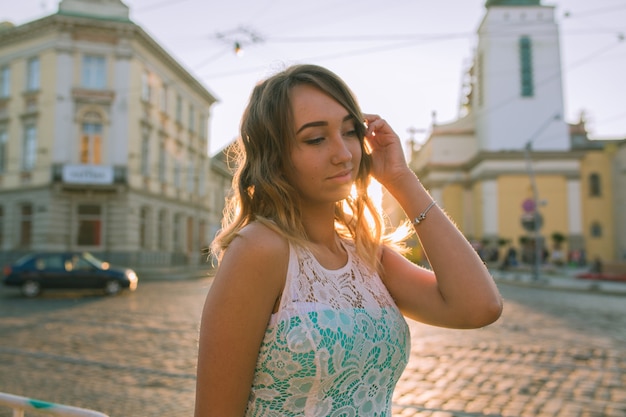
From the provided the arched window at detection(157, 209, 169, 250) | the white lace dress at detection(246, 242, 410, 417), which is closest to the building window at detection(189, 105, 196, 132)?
the arched window at detection(157, 209, 169, 250)

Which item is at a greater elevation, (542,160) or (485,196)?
(542,160)

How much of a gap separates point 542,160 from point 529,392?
4127 centimetres

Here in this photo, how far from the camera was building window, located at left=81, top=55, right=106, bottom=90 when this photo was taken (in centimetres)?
2791

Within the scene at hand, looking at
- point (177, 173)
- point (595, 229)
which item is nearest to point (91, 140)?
point (177, 173)

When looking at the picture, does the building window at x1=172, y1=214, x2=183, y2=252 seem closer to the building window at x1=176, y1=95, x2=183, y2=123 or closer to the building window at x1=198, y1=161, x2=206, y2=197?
the building window at x1=198, y1=161, x2=206, y2=197

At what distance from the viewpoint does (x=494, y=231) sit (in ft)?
142

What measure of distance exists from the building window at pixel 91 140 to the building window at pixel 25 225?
3.88 meters

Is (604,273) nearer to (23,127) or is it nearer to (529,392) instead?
(529,392)

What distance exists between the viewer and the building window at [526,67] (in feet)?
138

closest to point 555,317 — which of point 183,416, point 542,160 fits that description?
point 183,416

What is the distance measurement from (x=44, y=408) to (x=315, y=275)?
1.18 meters

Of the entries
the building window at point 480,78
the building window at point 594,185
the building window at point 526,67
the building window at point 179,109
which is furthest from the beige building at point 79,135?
the building window at point 594,185

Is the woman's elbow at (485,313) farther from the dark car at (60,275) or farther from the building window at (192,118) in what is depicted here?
the building window at (192,118)

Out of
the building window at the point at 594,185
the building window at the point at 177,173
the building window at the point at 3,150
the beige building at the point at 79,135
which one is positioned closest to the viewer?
the beige building at the point at 79,135
